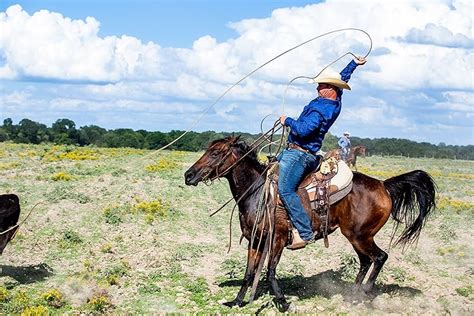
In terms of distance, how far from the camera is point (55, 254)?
44.4 ft

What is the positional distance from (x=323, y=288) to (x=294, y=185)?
257cm

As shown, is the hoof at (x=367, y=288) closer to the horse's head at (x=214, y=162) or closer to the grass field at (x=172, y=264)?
the grass field at (x=172, y=264)

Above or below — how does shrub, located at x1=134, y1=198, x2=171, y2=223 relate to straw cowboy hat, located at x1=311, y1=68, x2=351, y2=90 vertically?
below

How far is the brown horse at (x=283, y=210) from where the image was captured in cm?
970

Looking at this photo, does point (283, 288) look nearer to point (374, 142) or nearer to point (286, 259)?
point (286, 259)

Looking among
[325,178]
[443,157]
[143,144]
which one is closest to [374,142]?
[443,157]

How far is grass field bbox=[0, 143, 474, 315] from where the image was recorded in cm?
991

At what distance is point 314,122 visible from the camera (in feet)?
30.0

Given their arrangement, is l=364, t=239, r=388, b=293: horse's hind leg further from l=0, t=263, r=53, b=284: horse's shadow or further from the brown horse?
l=0, t=263, r=53, b=284: horse's shadow

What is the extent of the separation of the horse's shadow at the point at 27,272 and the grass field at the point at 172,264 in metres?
0.02

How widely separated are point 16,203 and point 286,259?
19.2ft

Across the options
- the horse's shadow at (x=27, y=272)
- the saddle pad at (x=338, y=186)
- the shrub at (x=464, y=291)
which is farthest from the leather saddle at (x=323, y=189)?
the horse's shadow at (x=27, y=272)

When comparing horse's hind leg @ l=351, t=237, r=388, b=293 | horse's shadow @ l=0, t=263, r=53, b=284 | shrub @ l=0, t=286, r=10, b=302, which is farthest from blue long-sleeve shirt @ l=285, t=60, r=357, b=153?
horse's shadow @ l=0, t=263, r=53, b=284

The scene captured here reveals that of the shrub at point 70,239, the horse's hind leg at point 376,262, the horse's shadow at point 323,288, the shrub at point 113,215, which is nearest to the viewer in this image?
the horse's hind leg at point 376,262
